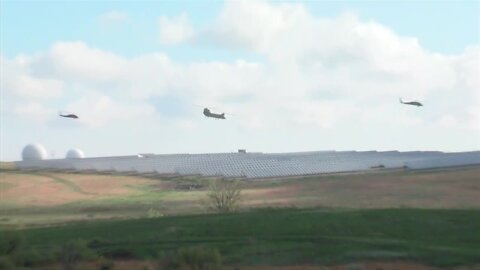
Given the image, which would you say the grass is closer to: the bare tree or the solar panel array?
the bare tree

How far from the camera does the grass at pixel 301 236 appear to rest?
109ft

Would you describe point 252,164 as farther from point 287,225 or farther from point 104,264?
point 104,264

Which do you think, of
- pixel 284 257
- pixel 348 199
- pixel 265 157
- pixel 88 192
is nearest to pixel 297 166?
pixel 265 157

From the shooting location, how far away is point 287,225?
41.9 m

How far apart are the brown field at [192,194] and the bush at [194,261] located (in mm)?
29596

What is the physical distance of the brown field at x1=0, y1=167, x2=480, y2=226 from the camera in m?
61.3

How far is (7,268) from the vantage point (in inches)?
1172

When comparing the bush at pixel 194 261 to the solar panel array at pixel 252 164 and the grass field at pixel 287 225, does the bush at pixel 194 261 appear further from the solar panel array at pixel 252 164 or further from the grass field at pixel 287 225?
the solar panel array at pixel 252 164

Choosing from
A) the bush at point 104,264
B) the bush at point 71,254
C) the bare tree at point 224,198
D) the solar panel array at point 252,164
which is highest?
the solar panel array at point 252,164

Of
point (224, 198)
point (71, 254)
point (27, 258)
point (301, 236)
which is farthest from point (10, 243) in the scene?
point (224, 198)

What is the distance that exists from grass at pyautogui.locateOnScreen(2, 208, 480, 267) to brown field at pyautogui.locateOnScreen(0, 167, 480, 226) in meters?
12.7

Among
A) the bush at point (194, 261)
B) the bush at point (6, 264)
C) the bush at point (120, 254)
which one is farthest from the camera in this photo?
the bush at point (120, 254)

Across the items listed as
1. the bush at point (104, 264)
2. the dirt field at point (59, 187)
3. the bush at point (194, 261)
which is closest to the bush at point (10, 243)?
the bush at point (104, 264)

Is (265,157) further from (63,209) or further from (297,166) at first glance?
(63,209)
